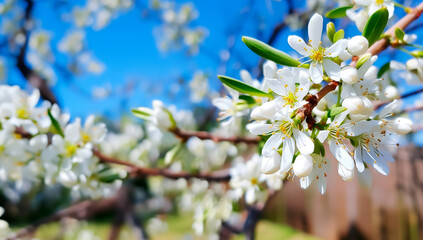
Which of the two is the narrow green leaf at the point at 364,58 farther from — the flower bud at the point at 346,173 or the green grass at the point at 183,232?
the green grass at the point at 183,232

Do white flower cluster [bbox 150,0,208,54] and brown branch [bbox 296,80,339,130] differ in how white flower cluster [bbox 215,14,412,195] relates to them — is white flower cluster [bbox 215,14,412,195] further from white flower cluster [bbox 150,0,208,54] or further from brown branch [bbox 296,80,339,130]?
white flower cluster [bbox 150,0,208,54]

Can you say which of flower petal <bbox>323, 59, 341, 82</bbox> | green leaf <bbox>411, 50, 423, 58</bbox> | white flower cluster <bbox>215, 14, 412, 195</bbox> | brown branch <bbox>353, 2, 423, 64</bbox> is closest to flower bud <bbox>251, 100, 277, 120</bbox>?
white flower cluster <bbox>215, 14, 412, 195</bbox>

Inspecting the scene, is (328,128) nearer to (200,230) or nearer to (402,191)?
(200,230)

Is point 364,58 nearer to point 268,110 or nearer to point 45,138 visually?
point 268,110

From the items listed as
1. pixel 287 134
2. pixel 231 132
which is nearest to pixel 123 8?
pixel 231 132

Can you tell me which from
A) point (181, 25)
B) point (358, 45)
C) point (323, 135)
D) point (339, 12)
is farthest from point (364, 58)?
point (181, 25)
